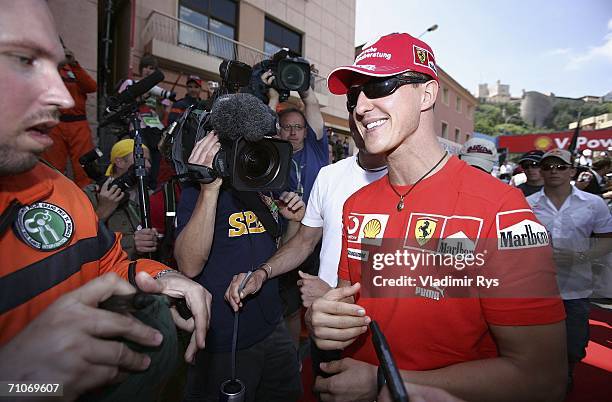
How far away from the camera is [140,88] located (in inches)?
87.7

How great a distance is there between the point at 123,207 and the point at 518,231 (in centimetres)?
289

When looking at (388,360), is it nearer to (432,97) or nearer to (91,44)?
(432,97)

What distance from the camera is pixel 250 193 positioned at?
83.1 inches

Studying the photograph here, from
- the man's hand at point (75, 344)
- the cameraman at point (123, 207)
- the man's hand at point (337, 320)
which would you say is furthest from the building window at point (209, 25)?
the man's hand at point (75, 344)

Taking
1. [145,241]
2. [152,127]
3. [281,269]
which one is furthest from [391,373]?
[152,127]

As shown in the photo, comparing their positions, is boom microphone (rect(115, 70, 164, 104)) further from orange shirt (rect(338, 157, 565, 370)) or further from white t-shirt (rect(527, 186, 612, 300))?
white t-shirt (rect(527, 186, 612, 300))

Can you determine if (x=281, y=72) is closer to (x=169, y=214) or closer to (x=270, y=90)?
(x=270, y=90)

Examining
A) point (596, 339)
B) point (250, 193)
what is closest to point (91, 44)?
point (250, 193)

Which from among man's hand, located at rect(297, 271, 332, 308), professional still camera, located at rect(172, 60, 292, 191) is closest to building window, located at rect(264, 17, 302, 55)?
professional still camera, located at rect(172, 60, 292, 191)

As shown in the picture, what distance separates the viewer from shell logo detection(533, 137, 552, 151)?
79.9 ft

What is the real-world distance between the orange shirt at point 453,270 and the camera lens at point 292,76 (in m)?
1.33

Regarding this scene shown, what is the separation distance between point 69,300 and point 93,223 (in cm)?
66

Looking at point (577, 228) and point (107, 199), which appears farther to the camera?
point (577, 228)

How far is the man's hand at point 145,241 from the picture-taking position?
2109 mm
